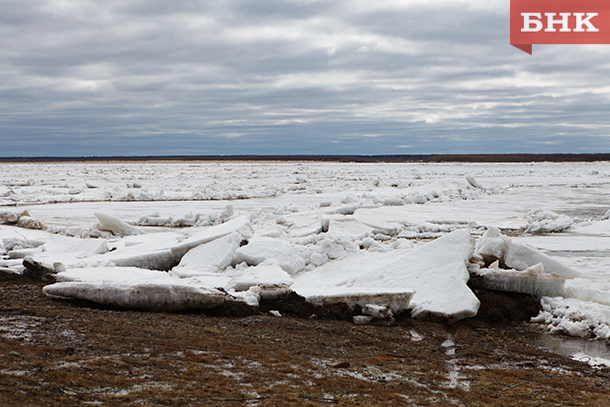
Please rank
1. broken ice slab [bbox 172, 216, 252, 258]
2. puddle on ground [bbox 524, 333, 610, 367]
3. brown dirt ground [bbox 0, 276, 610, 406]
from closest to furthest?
brown dirt ground [bbox 0, 276, 610, 406] → puddle on ground [bbox 524, 333, 610, 367] → broken ice slab [bbox 172, 216, 252, 258]

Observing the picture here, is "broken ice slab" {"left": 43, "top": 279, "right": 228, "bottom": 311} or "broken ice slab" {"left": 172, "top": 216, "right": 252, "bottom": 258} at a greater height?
"broken ice slab" {"left": 172, "top": 216, "right": 252, "bottom": 258}

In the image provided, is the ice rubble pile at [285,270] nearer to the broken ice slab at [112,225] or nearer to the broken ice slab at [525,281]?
the broken ice slab at [525,281]

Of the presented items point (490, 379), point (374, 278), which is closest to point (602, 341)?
point (490, 379)

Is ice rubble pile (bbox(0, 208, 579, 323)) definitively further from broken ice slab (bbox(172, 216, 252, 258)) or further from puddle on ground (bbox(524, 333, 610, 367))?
puddle on ground (bbox(524, 333, 610, 367))

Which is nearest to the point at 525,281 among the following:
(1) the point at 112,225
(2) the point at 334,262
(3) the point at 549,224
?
(2) the point at 334,262

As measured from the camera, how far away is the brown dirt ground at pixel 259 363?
10.1 ft

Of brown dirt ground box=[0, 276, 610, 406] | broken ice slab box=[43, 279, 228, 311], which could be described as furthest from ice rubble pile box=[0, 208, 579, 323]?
brown dirt ground box=[0, 276, 610, 406]

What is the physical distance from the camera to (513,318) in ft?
19.6

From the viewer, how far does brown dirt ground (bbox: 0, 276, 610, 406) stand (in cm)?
308

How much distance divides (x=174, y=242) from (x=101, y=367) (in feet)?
17.7

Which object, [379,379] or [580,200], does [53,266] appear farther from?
[580,200]

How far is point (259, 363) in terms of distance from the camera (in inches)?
149

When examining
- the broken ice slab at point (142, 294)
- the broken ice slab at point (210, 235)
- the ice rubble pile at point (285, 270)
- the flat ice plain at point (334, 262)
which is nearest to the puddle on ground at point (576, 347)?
the flat ice plain at point (334, 262)

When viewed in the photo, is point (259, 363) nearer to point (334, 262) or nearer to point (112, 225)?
point (334, 262)
